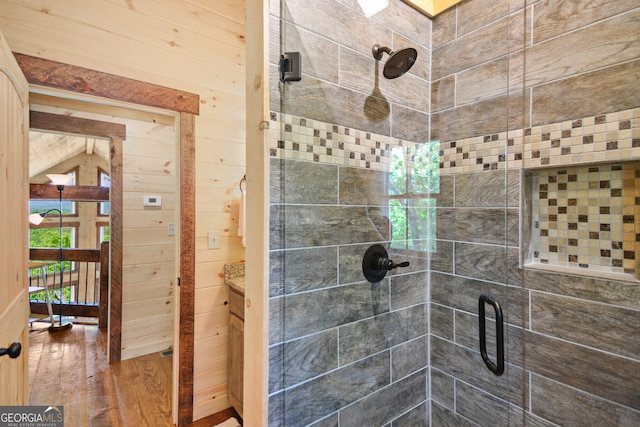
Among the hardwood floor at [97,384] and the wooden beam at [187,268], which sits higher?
the wooden beam at [187,268]

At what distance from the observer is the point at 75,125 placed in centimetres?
260

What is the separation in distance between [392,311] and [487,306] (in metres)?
0.41

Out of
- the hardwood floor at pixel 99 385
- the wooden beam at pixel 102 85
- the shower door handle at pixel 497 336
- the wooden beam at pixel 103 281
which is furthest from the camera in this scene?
the wooden beam at pixel 103 281

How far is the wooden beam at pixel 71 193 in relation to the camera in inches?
162

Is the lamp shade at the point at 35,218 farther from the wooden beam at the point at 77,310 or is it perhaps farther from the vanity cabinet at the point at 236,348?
the vanity cabinet at the point at 236,348

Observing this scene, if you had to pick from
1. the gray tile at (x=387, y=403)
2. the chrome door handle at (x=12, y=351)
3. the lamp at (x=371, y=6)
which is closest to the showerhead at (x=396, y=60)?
the lamp at (x=371, y=6)

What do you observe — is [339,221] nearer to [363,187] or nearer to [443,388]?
[363,187]

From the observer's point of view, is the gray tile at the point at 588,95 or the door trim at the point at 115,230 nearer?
the gray tile at the point at 588,95

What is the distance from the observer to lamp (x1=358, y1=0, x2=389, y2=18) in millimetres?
1220

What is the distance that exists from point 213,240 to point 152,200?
4.68 ft

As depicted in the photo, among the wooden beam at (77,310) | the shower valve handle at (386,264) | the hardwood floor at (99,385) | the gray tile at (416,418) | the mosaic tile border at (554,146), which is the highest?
the mosaic tile border at (554,146)

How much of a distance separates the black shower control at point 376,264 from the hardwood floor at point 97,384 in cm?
184

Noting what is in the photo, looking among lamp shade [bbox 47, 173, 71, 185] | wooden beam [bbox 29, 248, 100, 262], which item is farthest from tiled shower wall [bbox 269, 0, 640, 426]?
lamp shade [bbox 47, 173, 71, 185]

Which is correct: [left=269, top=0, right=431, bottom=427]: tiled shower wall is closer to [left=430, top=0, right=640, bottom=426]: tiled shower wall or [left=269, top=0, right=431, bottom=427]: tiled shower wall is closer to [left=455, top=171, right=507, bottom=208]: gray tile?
[left=430, top=0, right=640, bottom=426]: tiled shower wall
